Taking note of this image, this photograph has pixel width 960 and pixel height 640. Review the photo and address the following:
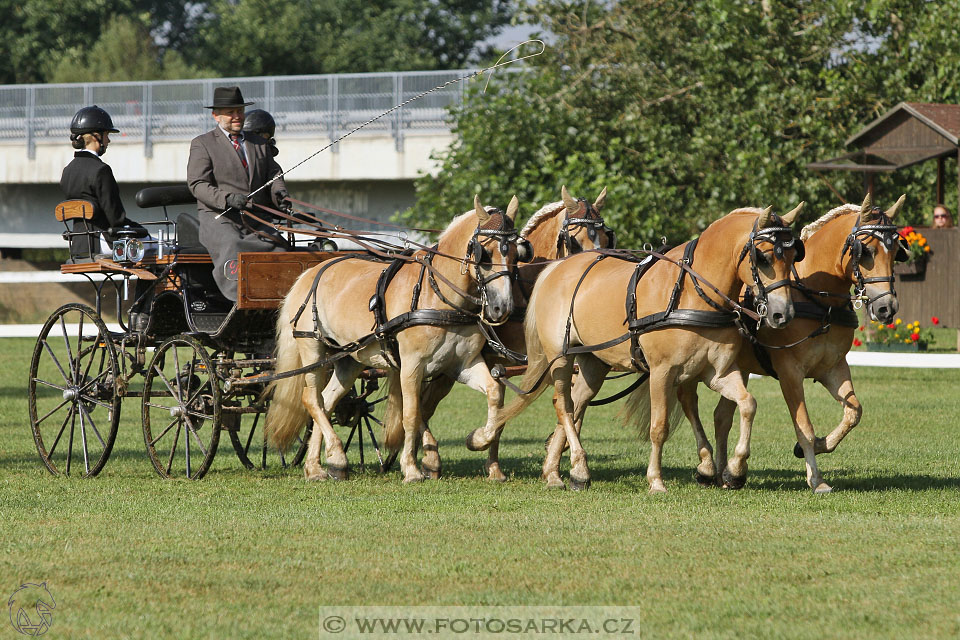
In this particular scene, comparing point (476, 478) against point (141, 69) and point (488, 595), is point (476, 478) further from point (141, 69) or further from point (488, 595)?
point (141, 69)

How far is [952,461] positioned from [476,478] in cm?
384

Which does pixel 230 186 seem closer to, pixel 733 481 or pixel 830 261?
pixel 733 481

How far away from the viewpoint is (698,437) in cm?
920

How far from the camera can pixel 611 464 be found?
10.9 m

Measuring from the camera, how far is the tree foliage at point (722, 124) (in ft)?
77.0

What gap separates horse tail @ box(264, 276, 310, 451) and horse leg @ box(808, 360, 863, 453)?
12.6 ft

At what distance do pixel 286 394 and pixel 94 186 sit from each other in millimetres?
2282

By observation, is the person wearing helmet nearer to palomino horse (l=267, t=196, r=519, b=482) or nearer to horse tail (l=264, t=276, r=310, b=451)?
horse tail (l=264, t=276, r=310, b=451)

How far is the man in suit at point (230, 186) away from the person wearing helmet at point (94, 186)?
66cm

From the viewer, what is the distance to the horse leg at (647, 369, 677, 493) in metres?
8.47

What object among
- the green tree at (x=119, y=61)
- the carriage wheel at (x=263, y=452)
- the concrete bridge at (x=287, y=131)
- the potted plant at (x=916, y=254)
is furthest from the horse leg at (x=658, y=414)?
the green tree at (x=119, y=61)

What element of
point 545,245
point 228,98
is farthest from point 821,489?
point 228,98

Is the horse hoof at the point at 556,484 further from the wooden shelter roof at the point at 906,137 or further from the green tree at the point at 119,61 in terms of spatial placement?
the green tree at the point at 119,61

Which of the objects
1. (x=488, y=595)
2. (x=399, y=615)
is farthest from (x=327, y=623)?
(x=488, y=595)
